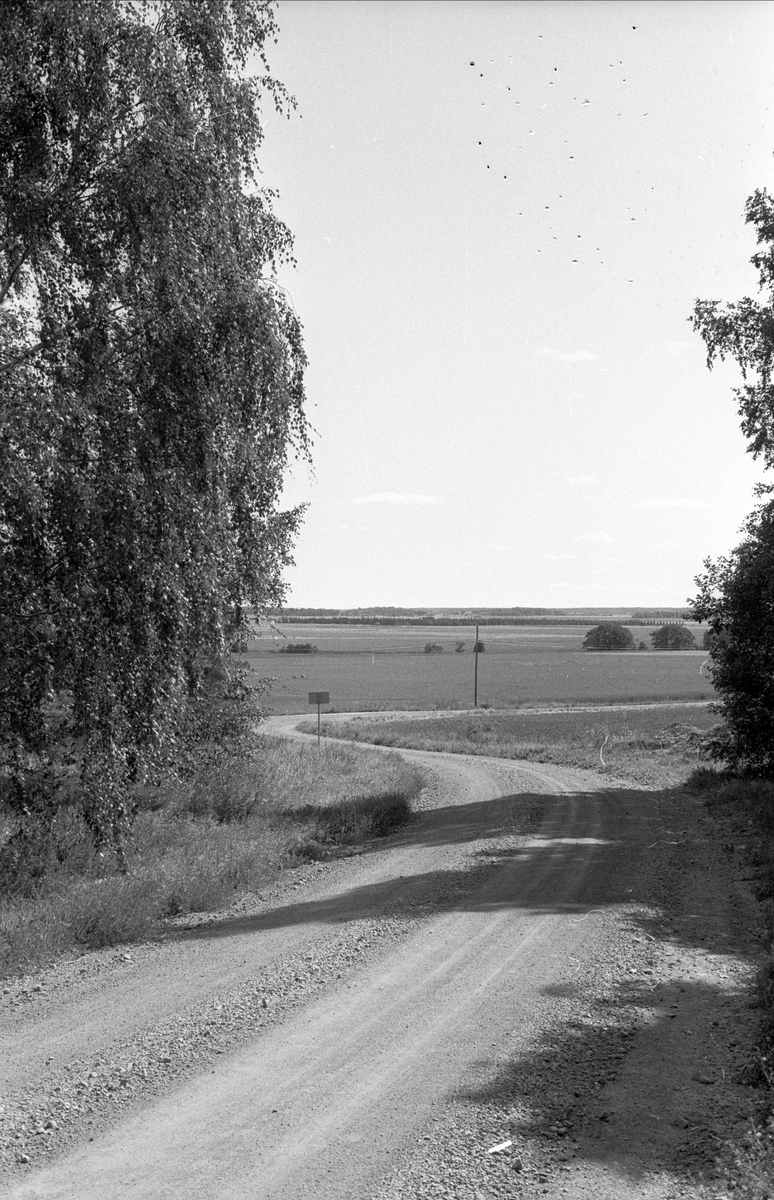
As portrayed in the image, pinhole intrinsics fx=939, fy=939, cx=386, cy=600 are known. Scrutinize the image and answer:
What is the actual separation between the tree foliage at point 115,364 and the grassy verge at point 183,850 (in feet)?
3.39

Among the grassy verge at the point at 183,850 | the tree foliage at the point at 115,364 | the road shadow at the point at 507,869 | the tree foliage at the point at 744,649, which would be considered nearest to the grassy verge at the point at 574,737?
the tree foliage at the point at 744,649

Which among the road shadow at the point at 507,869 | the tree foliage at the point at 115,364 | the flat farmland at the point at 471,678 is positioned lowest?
the flat farmland at the point at 471,678

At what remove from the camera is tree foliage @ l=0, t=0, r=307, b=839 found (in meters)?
11.0

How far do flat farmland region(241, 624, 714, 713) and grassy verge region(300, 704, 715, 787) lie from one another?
6.33 metres

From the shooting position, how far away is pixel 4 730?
38.9ft

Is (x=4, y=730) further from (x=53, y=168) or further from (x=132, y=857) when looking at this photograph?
(x=53, y=168)

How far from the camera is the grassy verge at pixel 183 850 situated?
36.0 ft

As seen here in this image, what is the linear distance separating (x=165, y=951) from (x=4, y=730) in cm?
350

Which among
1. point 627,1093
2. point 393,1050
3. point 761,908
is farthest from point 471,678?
point 627,1093

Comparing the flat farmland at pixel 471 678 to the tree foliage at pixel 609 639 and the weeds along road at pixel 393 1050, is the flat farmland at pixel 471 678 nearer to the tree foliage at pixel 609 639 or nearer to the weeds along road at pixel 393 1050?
the tree foliage at pixel 609 639

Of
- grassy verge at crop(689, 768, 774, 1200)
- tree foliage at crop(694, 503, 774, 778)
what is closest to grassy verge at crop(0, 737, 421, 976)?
grassy verge at crop(689, 768, 774, 1200)

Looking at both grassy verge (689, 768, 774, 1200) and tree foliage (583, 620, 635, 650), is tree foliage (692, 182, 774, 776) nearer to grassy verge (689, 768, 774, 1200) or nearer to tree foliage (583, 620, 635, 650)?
grassy verge (689, 768, 774, 1200)

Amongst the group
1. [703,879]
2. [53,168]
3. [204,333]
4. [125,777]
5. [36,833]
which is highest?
[53,168]

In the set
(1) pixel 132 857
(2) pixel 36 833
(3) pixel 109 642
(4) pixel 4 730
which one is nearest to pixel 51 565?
(3) pixel 109 642
